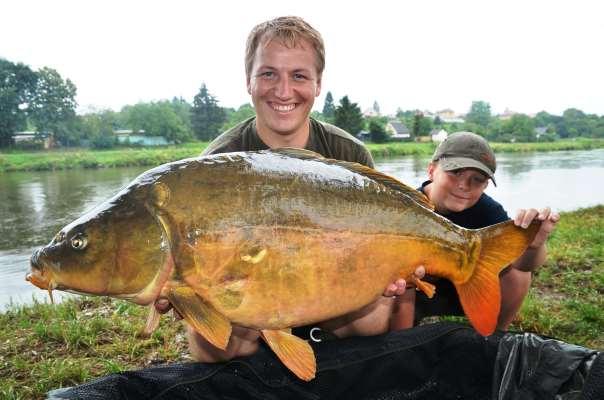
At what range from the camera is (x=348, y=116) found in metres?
36.8

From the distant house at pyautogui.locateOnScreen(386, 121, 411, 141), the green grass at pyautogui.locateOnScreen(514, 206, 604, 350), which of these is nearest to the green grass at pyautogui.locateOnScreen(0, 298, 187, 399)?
the green grass at pyautogui.locateOnScreen(514, 206, 604, 350)

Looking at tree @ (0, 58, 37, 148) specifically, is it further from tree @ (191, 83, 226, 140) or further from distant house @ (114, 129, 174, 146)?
tree @ (191, 83, 226, 140)

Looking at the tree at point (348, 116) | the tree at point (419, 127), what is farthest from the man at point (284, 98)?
the tree at point (419, 127)

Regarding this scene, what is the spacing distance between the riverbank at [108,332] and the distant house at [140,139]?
1496 inches

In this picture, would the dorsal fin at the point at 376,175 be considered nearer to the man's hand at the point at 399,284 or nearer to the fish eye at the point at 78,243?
the man's hand at the point at 399,284

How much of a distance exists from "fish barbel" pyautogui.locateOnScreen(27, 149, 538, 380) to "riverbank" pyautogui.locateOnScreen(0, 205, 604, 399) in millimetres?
961

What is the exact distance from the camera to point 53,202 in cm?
1193

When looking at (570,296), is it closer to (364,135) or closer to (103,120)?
(364,135)

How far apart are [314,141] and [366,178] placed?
2.70 feet

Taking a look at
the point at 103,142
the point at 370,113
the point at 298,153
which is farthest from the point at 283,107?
the point at 370,113

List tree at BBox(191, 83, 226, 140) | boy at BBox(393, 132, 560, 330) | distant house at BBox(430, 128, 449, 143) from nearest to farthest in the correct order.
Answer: boy at BBox(393, 132, 560, 330) → tree at BBox(191, 83, 226, 140) → distant house at BBox(430, 128, 449, 143)

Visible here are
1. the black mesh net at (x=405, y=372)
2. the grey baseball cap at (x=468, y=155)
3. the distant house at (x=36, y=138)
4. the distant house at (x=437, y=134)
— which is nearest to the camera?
the black mesh net at (x=405, y=372)

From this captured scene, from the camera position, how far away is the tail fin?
148 cm

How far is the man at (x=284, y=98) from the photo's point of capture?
199cm
